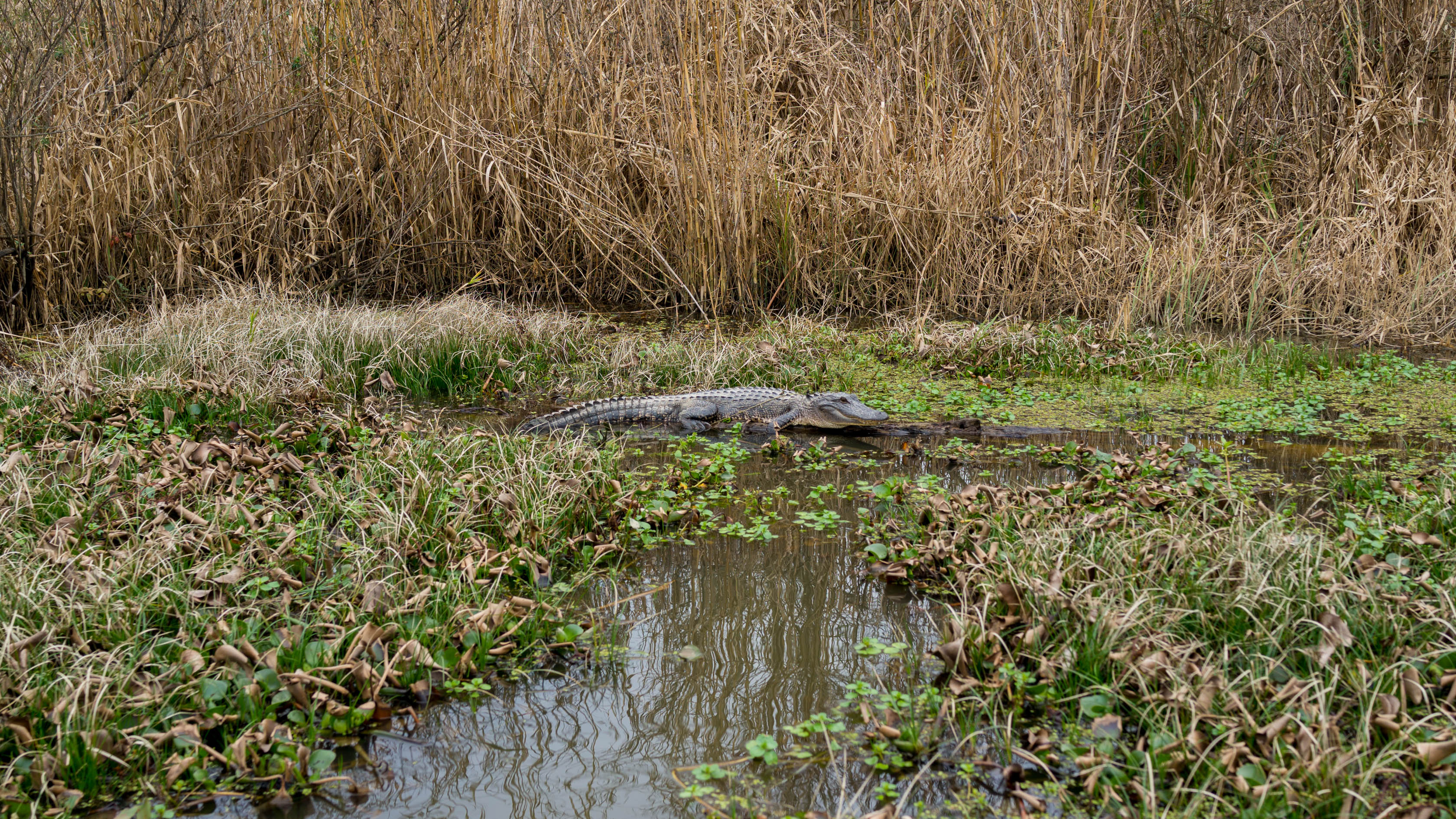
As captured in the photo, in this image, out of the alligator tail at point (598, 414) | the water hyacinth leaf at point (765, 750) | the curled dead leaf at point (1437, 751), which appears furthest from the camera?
the alligator tail at point (598, 414)

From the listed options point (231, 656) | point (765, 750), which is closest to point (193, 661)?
point (231, 656)

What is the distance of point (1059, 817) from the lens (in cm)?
200

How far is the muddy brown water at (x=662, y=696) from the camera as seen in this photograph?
84.4 inches

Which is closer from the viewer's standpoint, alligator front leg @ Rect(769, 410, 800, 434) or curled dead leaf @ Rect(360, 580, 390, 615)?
curled dead leaf @ Rect(360, 580, 390, 615)

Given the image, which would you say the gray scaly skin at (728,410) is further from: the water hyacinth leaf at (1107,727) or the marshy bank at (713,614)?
the water hyacinth leaf at (1107,727)

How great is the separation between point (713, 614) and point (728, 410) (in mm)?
2241

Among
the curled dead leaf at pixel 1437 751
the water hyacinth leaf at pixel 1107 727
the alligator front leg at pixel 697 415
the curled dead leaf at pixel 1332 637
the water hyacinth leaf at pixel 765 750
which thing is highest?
the curled dead leaf at pixel 1332 637

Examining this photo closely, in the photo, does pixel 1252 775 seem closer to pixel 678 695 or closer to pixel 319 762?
pixel 678 695

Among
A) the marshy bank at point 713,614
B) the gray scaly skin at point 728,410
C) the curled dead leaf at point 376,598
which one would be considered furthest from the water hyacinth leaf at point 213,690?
the gray scaly skin at point 728,410

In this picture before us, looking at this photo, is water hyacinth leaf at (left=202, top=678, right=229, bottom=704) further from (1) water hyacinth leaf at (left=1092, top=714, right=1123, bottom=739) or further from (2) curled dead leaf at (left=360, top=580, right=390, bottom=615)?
(1) water hyacinth leaf at (left=1092, top=714, right=1123, bottom=739)

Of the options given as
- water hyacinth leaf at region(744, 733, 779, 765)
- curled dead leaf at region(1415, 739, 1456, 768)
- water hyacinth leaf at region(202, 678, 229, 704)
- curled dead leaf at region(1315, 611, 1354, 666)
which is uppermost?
curled dead leaf at region(1315, 611, 1354, 666)

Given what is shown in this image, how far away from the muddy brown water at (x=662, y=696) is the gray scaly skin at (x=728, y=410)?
1.32m

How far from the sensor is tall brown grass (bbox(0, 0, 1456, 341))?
7.03 metres

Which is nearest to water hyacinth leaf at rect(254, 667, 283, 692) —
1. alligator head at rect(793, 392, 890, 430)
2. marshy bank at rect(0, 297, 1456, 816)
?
marshy bank at rect(0, 297, 1456, 816)
